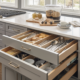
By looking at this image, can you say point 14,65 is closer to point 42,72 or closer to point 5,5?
point 42,72

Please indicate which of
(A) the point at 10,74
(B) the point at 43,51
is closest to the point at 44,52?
(B) the point at 43,51

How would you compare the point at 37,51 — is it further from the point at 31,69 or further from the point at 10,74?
the point at 10,74

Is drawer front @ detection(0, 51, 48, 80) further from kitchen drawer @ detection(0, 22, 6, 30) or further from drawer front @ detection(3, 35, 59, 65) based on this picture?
kitchen drawer @ detection(0, 22, 6, 30)

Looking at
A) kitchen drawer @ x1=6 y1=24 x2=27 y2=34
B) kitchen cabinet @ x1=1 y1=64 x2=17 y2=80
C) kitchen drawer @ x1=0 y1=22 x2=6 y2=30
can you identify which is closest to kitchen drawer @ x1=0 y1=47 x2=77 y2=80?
kitchen cabinet @ x1=1 y1=64 x2=17 y2=80

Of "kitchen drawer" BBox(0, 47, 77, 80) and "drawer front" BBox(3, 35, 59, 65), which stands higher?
"drawer front" BBox(3, 35, 59, 65)

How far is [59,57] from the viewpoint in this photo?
123cm

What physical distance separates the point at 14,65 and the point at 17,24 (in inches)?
31.2

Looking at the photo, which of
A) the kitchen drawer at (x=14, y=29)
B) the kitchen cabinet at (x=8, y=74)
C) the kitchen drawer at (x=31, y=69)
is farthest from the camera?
the kitchen drawer at (x=14, y=29)

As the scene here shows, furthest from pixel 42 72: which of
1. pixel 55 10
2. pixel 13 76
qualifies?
pixel 55 10

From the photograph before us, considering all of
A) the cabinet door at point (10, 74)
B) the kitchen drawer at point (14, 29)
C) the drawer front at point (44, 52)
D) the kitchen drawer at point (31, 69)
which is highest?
the kitchen drawer at point (14, 29)

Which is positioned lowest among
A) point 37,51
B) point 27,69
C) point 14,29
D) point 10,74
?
point 10,74

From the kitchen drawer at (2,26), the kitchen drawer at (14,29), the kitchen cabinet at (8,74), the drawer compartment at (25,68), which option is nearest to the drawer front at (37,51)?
the drawer compartment at (25,68)

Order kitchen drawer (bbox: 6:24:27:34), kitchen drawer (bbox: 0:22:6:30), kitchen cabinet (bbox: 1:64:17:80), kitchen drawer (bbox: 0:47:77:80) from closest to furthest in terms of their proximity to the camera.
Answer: kitchen drawer (bbox: 0:47:77:80)
kitchen cabinet (bbox: 1:64:17:80)
kitchen drawer (bbox: 6:24:27:34)
kitchen drawer (bbox: 0:22:6:30)

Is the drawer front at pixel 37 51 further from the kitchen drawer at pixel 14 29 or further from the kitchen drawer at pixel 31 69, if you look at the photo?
the kitchen drawer at pixel 14 29
